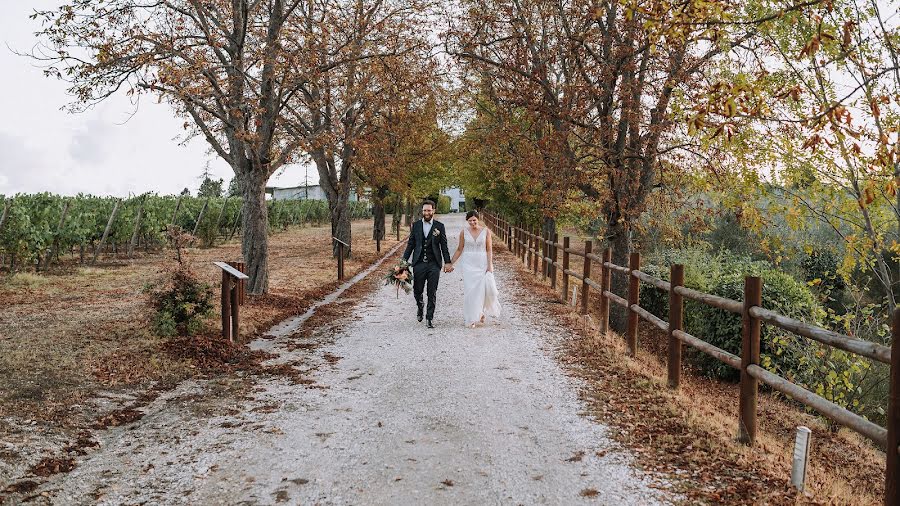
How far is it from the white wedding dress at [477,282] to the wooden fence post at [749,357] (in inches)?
214

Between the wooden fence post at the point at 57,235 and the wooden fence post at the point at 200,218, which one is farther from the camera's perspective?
the wooden fence post at the point at 200,218

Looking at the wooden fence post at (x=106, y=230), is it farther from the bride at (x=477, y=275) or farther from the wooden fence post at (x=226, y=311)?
the bride at (x=477, y=275)

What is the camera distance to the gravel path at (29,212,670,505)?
4344mm

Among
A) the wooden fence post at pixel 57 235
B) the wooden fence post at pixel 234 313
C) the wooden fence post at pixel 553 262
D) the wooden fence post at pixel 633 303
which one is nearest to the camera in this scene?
the wooden fence post at pixel 633 303

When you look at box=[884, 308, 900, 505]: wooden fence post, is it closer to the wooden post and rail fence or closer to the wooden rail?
the wooden post and rail fence

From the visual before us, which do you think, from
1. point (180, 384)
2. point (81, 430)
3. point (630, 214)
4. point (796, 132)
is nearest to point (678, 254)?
point (630, 214)

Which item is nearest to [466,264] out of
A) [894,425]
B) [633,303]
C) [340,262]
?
[633,303]

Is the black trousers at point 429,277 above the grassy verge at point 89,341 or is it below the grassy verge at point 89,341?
above

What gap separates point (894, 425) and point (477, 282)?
729 centimetres

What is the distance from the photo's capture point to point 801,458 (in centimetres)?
445

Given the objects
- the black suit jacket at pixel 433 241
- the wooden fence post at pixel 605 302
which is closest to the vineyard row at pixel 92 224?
the black suit jacket at pixel 433 241

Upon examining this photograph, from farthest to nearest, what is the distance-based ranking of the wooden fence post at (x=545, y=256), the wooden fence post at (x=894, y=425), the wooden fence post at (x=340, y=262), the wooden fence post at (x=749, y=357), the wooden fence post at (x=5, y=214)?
the wooden fence post at (x=545, y=256) < the wooden fence post at (x=340, y=262) < the wooden fence post at (x=5, y=214) < the wooden fence post at (x=749, y=357) < the wooden fence post at (x=894, y=425)

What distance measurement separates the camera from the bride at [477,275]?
10781mm

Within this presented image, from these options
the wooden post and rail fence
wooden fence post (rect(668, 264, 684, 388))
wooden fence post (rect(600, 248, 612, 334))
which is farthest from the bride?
wooden fence post (rect(668, 264, 684, 388))
